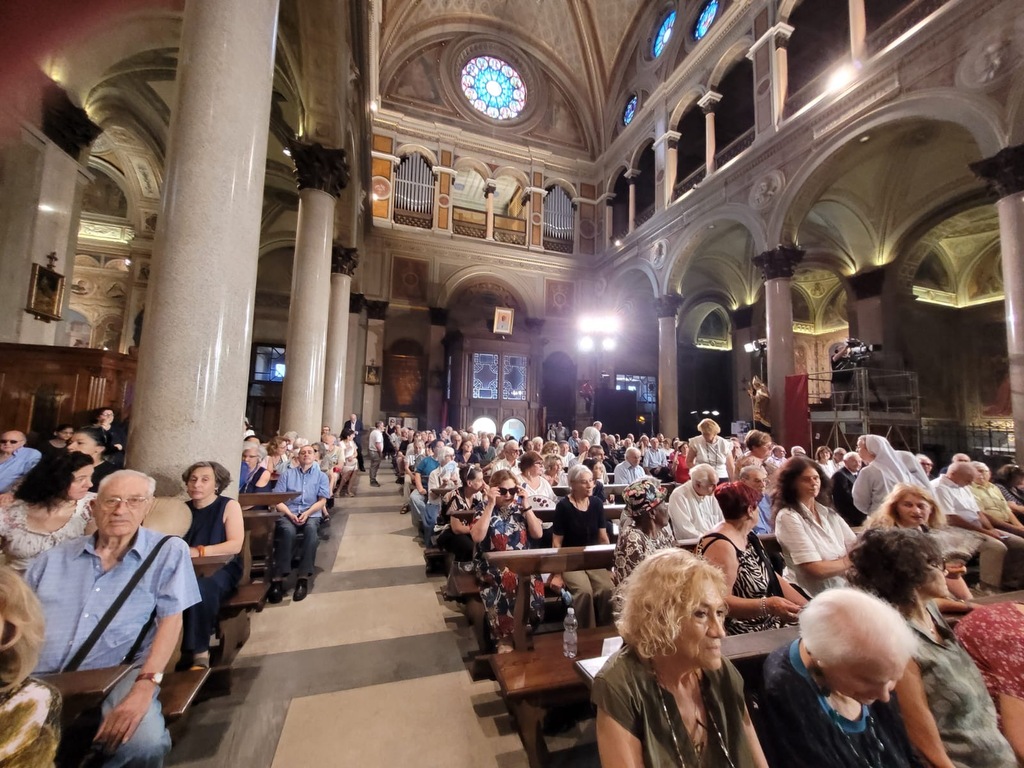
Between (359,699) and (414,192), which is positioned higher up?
(414,192)

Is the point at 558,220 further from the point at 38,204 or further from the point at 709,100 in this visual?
the point at 38,204

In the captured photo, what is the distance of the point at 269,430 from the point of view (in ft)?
45.0

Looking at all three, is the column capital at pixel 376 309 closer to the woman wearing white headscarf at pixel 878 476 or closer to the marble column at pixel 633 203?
the marble column at pixel 633 203

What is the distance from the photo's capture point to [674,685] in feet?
3.77

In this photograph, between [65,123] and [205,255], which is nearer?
[205,255]

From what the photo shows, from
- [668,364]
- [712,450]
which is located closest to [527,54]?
[668,364]

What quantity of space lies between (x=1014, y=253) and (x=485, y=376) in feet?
35.3

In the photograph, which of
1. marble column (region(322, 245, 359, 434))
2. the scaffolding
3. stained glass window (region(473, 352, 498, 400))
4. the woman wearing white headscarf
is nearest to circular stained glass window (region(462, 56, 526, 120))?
stained glass window (region(473, 352, 498, 400))

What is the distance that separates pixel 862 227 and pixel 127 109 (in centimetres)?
1596

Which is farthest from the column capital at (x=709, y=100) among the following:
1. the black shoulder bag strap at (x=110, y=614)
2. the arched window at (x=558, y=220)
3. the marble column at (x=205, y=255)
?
the black shoulder bag strap at (x=110, y=614)

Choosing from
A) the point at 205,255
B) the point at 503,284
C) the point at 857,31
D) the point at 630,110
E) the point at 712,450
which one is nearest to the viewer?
the point at 205,255

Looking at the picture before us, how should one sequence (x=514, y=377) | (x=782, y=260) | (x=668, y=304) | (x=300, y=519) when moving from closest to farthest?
(x=300, y=519) < (x=782, y=260) < (x=668, y=304) < (x=514, y=377)

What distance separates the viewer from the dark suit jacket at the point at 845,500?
4441 millimetres

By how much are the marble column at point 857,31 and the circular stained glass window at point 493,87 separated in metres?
10.0
